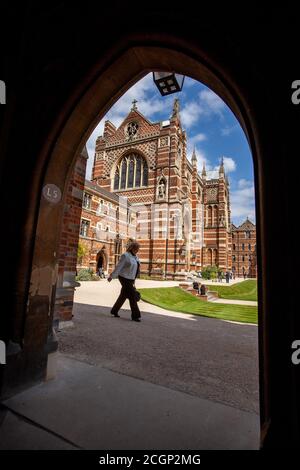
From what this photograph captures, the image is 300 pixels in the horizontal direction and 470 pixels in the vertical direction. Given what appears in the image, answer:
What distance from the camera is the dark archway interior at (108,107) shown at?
1280mm

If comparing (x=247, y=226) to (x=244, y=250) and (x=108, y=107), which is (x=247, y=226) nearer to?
(x=244, y=250)

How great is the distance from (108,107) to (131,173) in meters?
27.2

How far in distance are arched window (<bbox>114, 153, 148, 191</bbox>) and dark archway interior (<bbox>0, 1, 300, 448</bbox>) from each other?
25.7 m

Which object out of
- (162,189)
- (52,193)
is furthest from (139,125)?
(52,193)

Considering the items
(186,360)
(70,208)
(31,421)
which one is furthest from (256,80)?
(70,208)

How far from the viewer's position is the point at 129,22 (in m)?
1.92

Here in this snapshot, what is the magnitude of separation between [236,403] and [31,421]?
1538 millimetres

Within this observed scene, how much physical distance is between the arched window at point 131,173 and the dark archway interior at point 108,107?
25670 millimetres

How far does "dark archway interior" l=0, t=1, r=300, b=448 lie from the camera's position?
4.20 ft

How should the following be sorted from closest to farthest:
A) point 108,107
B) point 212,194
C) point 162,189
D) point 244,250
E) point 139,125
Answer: point 108,107
point 162,189
point 139,125
point 212,194
point 244,250

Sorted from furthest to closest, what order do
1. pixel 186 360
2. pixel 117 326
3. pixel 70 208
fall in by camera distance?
1. pixel 117 326
2. pixel 70 208
3. pixel 186 360

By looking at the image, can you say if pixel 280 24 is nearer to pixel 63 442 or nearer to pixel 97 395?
pixel 63 442

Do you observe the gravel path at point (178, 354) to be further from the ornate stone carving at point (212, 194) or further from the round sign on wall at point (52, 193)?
the ornate stone carving at point (212, 194)

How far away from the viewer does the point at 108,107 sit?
244 centimetres
